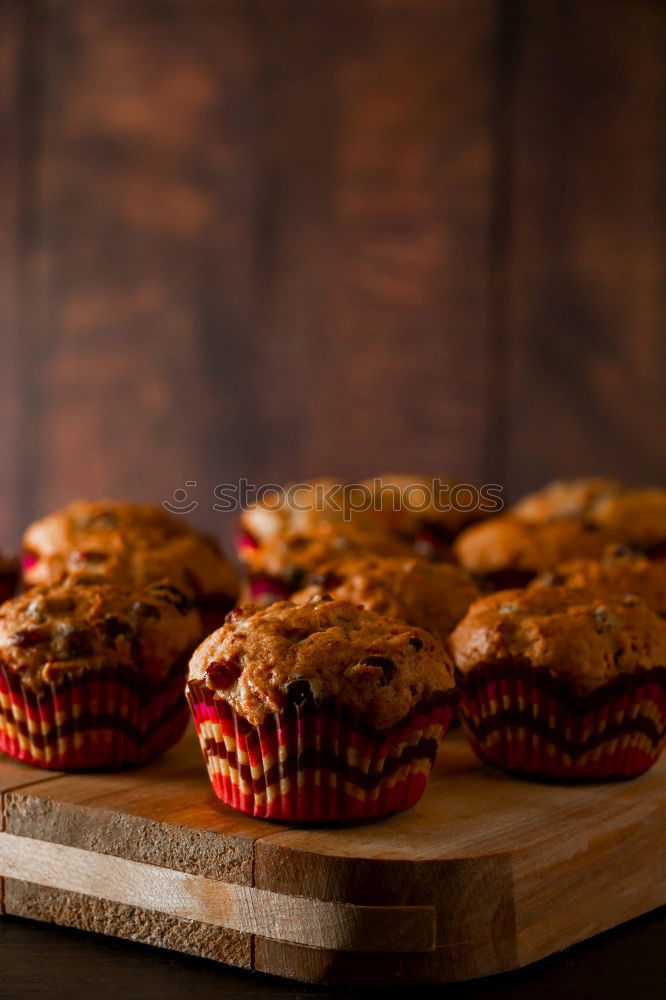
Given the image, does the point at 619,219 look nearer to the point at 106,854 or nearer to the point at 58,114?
the point at 58,114

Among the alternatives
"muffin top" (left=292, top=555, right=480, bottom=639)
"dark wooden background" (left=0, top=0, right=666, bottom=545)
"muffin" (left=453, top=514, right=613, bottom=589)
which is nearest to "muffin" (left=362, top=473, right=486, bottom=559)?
"muffin" (left=453, top=514, right=613, bottom=589)

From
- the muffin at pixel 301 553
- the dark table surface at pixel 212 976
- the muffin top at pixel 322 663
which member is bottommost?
the dark table surface at pixel 212 976

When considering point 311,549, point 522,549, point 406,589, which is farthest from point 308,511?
point 406,589

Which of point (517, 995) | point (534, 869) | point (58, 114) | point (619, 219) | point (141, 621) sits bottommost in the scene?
point (517, 995)

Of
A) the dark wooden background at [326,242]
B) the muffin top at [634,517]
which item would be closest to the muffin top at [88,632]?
the muffin top at [634,517]

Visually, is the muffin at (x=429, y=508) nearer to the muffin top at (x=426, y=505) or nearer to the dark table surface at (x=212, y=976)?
the muffin top at (x=426, y=505)

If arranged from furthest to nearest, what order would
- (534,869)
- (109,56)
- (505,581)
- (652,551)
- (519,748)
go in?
1. (109,56)
2. (652,551)
3. (505,581)
4. (519,748)
5. (534,869)

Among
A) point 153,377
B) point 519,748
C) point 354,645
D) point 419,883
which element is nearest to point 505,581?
point 519,748

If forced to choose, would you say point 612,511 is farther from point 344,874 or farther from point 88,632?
point 344,874
